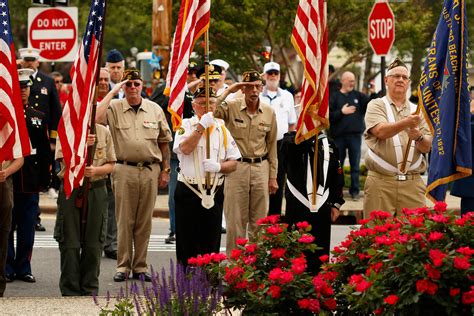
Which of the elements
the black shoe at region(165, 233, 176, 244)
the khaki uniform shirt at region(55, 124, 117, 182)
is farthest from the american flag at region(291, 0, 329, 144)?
the black shoe at region(165, 233, 176, 244)

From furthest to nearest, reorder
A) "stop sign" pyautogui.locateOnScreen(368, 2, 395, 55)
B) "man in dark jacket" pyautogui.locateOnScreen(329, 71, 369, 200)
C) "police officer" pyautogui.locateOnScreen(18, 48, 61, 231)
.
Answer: "man in dark jacket" pyautogui.locateOnScreen(329, 71, 369, 200), "stop sign" pyautogui.locateOnScreen(368, 2, 395, 55), "police officer" pyautogui.locateOnScreen(18, 48, 61, 231)

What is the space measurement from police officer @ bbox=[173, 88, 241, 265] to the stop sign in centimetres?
884

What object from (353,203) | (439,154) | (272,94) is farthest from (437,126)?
(353,203)

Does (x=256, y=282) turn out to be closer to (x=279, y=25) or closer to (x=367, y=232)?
(x=367, y=232)

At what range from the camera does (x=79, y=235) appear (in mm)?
10562

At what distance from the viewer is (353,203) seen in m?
19.7

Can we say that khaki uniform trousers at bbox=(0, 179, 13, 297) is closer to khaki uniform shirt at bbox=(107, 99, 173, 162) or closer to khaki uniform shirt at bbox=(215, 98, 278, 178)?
khaki uniform shirt at bbox=(107, 99, 173, 162)

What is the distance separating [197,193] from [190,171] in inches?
8.5

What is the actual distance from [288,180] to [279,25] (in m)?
14.6

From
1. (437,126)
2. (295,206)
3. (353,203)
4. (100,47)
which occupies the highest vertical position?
(100,47)

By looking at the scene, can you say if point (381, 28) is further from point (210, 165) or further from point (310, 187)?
point (310, 187)

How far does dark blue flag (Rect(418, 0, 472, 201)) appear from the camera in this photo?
1030 centimetres

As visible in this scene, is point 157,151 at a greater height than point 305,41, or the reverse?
point 305,41

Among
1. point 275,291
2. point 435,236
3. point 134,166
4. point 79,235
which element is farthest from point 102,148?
point 435,236
